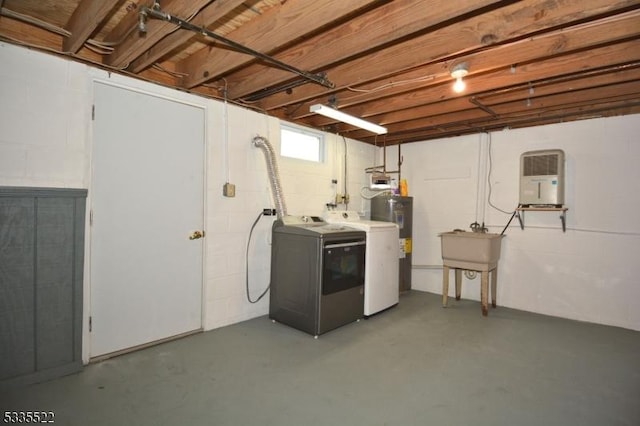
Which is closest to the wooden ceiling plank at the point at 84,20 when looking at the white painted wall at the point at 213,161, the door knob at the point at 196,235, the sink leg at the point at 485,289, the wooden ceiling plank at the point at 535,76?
the white painted wall at the point at 213,161

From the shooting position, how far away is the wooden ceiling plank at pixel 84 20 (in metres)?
1.94

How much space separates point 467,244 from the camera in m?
4.01

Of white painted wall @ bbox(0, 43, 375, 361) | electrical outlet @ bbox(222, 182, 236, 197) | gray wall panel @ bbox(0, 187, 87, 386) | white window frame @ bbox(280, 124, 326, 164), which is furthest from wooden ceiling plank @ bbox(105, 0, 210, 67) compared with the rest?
white window frame @ bbox(280, 124, 326, 164)

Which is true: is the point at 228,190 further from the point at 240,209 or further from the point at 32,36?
the point at 32,36

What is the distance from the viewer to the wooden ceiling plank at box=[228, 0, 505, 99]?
190 cm

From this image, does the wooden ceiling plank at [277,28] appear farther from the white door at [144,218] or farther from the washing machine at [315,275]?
the washing machine at [315,275]

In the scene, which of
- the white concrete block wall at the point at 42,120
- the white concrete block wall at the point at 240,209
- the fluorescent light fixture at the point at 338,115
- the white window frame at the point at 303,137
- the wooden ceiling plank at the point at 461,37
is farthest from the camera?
the white window frame at the point at 303,137

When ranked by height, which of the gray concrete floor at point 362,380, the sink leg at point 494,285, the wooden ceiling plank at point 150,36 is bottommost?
the gray concrete floor at point 362,380

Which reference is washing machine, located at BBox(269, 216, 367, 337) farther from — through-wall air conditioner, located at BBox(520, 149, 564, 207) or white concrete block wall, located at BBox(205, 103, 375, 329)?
through-wall air conditioner, located at BBox(520, 149, 564, 207)

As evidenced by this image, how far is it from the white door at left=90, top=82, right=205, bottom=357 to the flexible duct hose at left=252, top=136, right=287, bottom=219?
642 mm

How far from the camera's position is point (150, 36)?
2.21 meters

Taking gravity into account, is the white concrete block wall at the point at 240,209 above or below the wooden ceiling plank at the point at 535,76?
below

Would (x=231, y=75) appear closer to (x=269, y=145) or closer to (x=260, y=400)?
(x=269, y=145)

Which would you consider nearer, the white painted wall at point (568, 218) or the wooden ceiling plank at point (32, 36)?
the wooden ceiling plank at point (32, 36)
